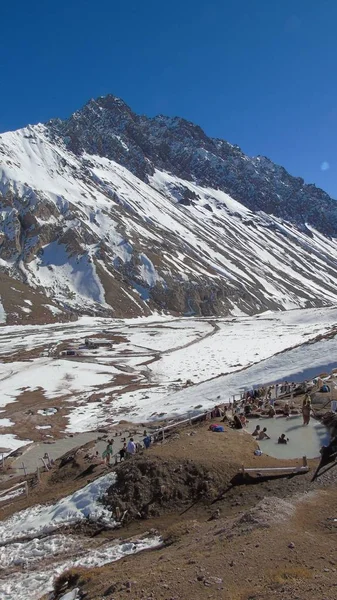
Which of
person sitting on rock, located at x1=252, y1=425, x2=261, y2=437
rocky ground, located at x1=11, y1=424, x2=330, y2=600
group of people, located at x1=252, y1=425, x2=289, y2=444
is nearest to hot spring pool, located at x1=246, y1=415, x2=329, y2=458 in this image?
group of people, located at x1=252, y1=425, x2=289, y2=444

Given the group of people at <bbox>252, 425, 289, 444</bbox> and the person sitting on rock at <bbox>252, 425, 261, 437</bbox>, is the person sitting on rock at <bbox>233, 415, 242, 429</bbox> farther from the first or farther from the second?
the person sitting on rock at <bbox>252, 425, 261, 437</bbox>

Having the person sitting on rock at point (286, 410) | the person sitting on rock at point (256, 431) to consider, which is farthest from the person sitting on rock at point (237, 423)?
the person sitting on rock at point (286, 410)

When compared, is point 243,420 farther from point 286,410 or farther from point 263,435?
point 286,410

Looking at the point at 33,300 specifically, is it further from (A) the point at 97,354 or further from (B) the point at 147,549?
(B) the point at 147,549

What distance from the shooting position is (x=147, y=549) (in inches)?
670

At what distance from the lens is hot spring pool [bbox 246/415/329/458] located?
76.7ft

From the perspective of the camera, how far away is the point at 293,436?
25703mm

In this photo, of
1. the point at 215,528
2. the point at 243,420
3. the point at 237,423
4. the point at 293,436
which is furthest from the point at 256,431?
the point at 215,528

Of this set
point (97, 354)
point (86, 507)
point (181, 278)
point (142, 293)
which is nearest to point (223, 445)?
point (86, 507)

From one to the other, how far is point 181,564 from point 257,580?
8.91ft

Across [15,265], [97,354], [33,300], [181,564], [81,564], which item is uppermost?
[15,265]

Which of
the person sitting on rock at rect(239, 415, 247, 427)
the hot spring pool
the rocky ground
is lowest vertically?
the rocky ground

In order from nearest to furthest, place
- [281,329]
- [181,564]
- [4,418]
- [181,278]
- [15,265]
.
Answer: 1. [181,564]
2. [4,418]
3. [281,329]
4. [15,265]
5. [181,278]

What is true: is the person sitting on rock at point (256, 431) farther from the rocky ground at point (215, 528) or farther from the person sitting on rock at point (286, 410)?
the person sitting on rock at point (286, 410)
